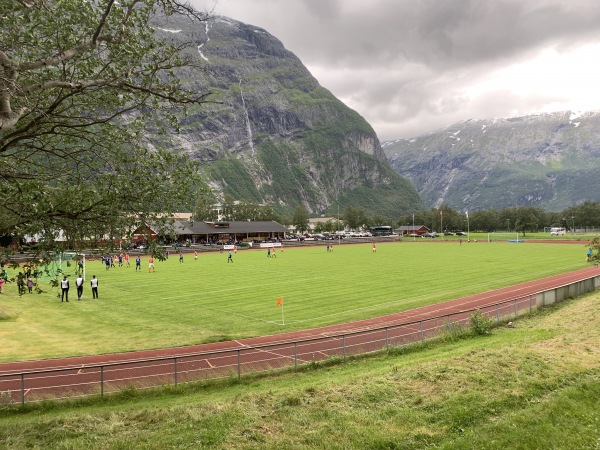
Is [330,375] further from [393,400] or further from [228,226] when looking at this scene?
[228,226]

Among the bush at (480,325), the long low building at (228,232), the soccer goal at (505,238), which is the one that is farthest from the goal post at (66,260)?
the soccer goal at (505,238)

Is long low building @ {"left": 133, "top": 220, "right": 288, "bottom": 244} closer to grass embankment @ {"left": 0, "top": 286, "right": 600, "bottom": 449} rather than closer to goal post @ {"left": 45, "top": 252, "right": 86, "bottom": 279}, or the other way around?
goal post @ {"left": 45, "top": 252, "right": 86, "bottom": 279}

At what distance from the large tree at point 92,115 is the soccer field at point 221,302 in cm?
1188

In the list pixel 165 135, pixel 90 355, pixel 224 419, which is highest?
pixel 165 135

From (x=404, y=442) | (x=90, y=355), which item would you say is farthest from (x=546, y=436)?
(x=90, y=355)

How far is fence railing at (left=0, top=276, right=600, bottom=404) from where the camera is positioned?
591 inches

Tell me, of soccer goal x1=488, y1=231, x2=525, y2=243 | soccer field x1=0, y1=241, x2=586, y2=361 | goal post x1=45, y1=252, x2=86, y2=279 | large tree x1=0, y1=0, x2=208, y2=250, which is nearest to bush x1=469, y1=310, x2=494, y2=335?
soccer field x1=0, y1=241, x2=586, y2=361

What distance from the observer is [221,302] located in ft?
106

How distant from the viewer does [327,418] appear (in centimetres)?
→ 1013

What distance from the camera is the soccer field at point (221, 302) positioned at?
76.0 feet

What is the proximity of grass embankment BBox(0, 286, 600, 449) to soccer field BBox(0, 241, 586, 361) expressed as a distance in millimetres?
9151

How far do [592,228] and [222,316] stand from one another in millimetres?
180896

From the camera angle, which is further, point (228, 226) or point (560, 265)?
point (228, 226)

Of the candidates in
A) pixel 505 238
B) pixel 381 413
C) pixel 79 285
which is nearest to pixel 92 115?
pixel 381 413
